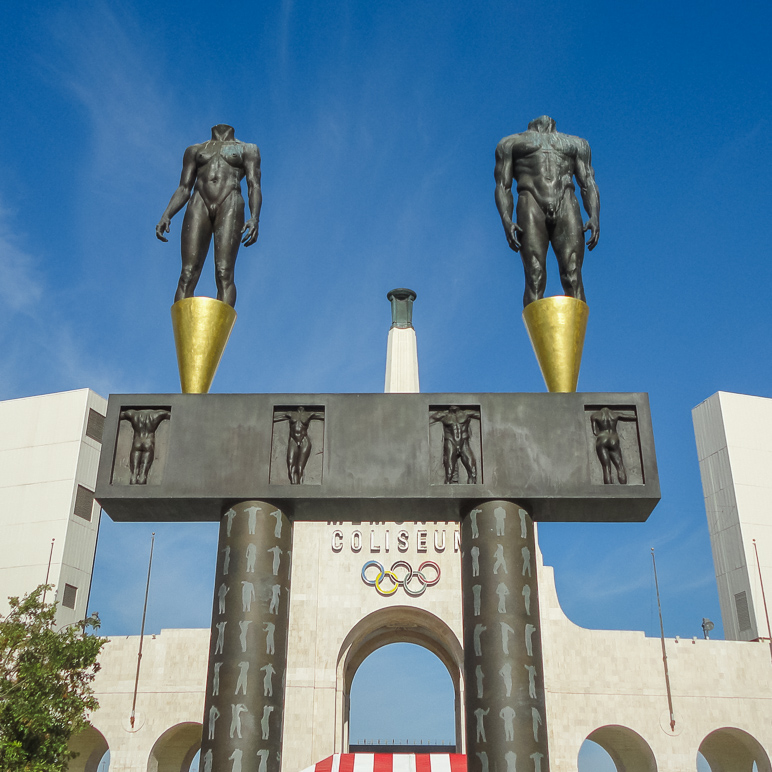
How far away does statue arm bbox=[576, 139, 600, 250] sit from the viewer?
10.5 metres

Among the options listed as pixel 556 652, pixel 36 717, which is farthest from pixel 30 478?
pixel 556 652

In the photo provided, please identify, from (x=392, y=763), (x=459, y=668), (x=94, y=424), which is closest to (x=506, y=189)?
(x=392, y=763)

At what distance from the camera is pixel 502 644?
8.33 meters

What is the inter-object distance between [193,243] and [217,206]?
57 cm

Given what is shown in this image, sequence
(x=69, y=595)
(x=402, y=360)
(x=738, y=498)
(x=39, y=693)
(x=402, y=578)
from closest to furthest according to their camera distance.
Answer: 1. (x=39, y=693)
2. (x=402, y=578)
3. (x=69, y=595)
4. (x=738, y=498)
5. (x=402, y=360)

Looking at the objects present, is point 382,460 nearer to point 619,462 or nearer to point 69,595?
point 619,462

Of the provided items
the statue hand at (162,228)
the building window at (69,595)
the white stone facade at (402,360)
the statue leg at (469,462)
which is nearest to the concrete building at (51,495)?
the building window at (69,595)

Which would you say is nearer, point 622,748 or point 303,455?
point 303,455

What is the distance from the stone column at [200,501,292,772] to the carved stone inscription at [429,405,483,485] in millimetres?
1813

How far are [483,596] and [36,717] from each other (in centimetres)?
1804

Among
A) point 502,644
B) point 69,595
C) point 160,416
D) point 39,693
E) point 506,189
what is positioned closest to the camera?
point 502,644

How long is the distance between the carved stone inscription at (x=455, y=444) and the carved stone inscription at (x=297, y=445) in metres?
1.26

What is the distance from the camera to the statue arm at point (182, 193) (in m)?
10.7

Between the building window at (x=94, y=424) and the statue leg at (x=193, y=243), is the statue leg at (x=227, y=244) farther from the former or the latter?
the building window at (x=94, y=424)
